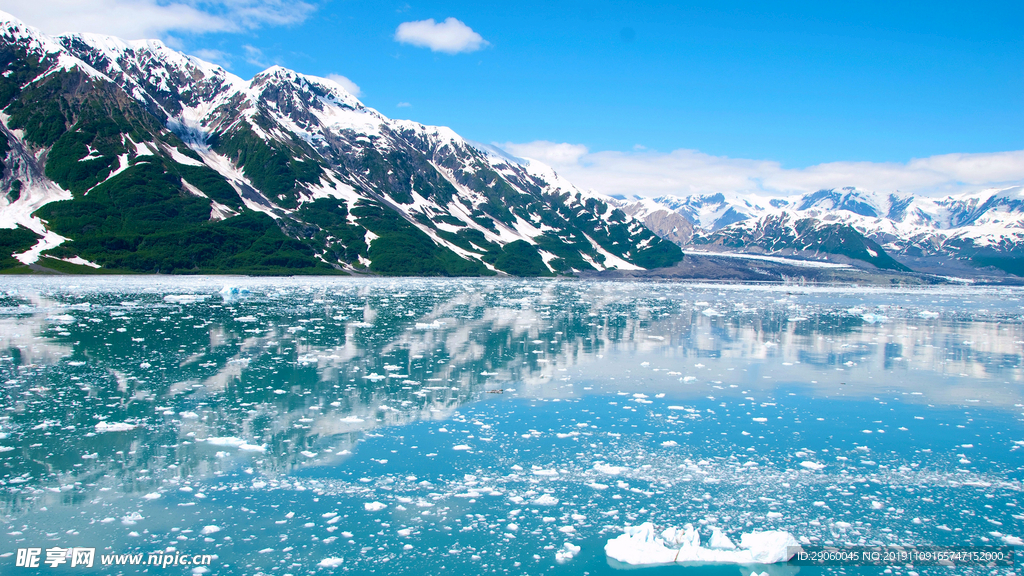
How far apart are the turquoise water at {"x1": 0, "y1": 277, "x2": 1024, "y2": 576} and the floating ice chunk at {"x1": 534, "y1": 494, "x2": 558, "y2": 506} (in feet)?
0.17

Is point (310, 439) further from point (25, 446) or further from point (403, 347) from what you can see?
point (403, 347)

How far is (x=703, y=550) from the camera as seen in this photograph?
1152cm

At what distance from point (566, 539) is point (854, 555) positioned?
539cm

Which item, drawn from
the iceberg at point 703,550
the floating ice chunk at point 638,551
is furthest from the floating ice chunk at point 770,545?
the floating ice chunk at point 638,551

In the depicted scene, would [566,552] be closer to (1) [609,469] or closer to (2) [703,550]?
(2) [703,550]

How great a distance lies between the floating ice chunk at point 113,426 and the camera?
59.1 ft

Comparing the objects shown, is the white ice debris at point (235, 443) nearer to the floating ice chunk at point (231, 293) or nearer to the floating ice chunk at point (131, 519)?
the floating ice chunk at point (131, 519)

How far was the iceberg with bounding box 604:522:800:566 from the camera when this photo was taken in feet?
37.2

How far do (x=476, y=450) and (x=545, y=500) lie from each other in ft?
12.5

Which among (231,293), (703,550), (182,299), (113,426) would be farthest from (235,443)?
(231,293)

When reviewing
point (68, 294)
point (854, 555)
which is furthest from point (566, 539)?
point (68, 294)

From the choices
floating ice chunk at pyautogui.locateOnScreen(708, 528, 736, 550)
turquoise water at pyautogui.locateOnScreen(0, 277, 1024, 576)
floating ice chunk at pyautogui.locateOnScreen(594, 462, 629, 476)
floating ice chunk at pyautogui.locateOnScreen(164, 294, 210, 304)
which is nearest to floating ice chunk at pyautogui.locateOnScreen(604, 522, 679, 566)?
turquoise water at pyautogui.locateOnScreen(0, 277, 1024, 576)

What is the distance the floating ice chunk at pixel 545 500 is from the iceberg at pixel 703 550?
2.12 m

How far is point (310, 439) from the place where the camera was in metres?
17.6
